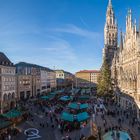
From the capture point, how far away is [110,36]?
11675cm

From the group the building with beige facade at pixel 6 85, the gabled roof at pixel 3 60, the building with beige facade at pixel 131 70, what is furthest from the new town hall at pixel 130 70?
the gabled roof at pixel 3 60

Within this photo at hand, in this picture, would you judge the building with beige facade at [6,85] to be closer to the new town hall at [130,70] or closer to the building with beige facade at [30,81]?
the building with beige facade at [30,81]

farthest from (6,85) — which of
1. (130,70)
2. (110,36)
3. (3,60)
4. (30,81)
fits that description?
(110,36)

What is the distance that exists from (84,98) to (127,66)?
26.4 metres

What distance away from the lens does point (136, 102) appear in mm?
54375

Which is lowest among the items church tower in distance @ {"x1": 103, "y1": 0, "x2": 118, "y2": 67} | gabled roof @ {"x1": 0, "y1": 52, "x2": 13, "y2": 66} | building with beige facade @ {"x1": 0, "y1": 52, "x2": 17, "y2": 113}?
building with beige facade @ {"x1": 0, "y1": 52, "x2": 17, "y2": 113}

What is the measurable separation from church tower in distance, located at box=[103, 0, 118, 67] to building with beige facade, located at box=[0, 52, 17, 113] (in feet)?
171

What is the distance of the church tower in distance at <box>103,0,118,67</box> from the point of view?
4564 inches

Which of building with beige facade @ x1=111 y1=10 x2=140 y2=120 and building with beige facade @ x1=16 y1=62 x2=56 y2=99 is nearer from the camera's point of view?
building with beige facade @ x1=111 y1=10 x2=140 y2=120

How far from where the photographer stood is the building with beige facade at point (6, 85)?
68375mm

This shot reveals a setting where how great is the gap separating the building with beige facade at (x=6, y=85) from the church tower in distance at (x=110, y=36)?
52.2 metres

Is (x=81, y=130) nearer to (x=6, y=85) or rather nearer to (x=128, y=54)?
(x=128, y=54)

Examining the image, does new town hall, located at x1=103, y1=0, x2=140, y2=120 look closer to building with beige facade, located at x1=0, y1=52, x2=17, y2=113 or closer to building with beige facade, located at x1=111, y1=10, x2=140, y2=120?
building with beige facade, located at x1=111, y1=10, x2=140, y2=120

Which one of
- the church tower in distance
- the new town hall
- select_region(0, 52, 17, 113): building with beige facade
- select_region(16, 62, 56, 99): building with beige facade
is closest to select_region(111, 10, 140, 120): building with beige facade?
the new town hall
